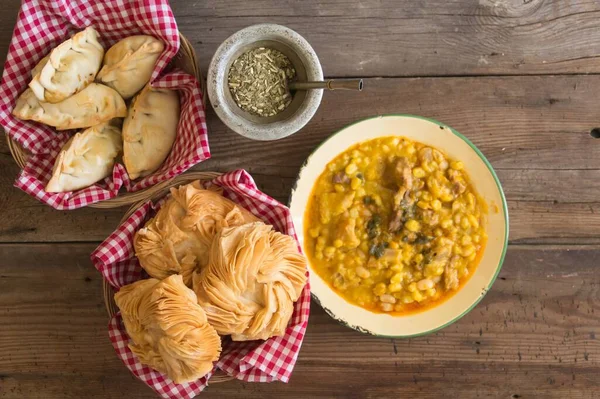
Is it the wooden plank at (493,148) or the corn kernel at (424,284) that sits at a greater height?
the wooden plank at (493,148)

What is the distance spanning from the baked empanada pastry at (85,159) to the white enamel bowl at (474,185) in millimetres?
692

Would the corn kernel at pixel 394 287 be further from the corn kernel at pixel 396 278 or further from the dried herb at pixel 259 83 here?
the dried herb at pixel 259 83

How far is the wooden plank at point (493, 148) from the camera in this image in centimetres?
222

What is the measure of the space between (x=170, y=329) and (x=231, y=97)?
827mm

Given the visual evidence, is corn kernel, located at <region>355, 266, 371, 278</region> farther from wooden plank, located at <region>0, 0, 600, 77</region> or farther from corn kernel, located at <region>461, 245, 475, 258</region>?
wooden plank, located at <region>0, 0, 600, 77</region>

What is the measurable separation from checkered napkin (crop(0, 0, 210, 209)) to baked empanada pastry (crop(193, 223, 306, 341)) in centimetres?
35

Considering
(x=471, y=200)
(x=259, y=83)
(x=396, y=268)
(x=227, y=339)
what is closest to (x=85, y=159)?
(x=259, y=83)

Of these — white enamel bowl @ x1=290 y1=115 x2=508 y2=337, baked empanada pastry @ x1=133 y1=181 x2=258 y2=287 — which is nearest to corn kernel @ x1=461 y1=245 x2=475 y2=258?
white enamel bowl @ x1=290 y1=115 x2=508 y2=337

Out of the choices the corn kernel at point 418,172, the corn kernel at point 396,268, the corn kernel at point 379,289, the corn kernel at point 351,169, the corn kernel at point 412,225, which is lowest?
the corn kernel at point 379,289

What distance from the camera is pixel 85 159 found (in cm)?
193

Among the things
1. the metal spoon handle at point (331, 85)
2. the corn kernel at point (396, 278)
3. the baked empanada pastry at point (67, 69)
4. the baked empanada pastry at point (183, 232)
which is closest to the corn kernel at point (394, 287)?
the corn kernel at point (396, 278)

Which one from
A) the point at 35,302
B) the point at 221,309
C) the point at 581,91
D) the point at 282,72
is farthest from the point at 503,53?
the point at 35,302

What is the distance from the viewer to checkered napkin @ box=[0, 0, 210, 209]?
1871 mm

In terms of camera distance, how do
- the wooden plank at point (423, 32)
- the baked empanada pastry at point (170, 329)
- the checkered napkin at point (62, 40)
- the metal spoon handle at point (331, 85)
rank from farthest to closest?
the wooden plank at point (423, 32) < the checkered napkin at point (62, 40) < the metal spoon handle at point (331, 85) < the baked empanada pastry at point (170, 329)
